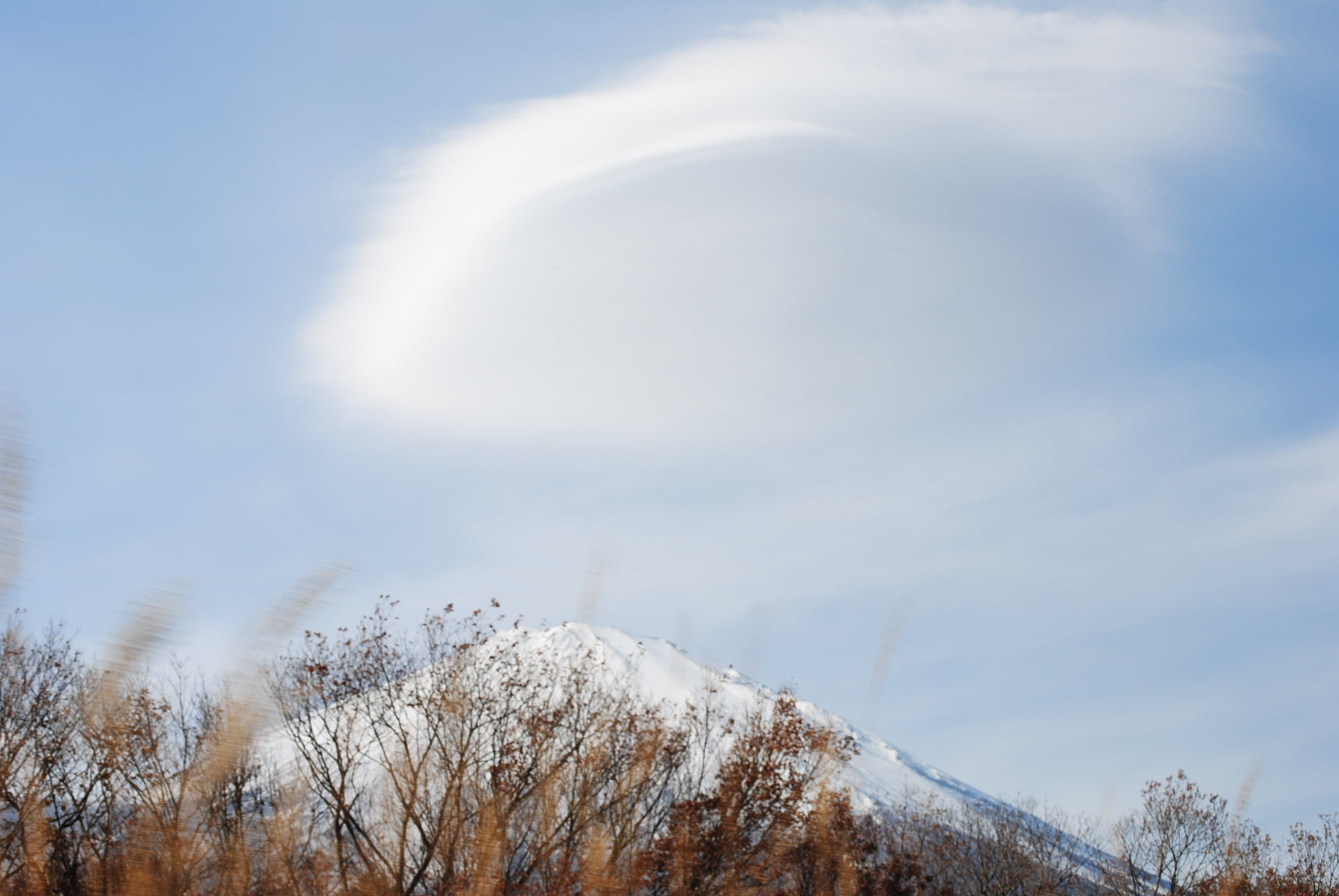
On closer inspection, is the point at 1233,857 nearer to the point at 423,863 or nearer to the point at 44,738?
the point at 423,863

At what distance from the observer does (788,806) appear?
2114 cm

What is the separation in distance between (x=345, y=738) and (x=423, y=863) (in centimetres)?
476

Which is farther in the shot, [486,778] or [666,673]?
[666,673]

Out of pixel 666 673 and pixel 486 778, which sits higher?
pixel 666 673

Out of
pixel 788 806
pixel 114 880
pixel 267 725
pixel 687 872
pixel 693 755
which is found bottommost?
pixel 114 880

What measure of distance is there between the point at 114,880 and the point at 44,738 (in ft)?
59.9

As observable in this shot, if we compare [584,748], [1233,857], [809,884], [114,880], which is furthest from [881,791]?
[114,880]

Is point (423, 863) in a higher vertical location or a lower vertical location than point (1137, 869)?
lower

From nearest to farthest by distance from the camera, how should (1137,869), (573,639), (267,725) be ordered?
(267,725) → (573,639) → (1137,869)

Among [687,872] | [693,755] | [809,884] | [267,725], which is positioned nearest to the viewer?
[267,725]

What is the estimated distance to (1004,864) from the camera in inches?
1729

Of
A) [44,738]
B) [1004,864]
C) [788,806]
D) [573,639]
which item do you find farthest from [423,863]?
[1004,864]

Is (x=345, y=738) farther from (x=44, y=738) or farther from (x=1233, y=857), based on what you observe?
(x=1233, y=857)

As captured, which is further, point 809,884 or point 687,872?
point 809,884
